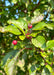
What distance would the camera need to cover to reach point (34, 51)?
4.07ft

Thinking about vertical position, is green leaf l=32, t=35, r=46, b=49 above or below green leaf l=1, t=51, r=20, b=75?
above

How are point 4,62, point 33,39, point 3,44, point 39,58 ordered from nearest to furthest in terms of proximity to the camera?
1. point 33,39
2. point 4,62
3. point 39,58
4. point 3,44

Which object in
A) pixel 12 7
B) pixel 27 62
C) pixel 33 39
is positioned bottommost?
pixel 27 62

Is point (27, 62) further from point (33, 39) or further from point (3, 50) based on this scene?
point (33, 39)

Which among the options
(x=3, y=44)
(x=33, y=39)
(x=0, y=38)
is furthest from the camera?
(x=3, y=44)

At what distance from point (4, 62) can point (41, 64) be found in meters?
0.47

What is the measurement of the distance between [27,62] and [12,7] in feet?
2.93

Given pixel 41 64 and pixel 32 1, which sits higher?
pixel 32 1

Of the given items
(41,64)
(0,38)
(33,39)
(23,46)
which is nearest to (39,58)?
(41,64)

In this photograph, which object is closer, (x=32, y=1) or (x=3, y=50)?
(x=32, y=1)

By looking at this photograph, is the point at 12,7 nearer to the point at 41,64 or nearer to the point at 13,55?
the point at 13,55

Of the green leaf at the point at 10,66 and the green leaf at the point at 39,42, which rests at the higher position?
the green leaf at the point at 39,42

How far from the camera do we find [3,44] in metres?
2.01

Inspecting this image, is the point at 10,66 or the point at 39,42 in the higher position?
the point at 39,42
